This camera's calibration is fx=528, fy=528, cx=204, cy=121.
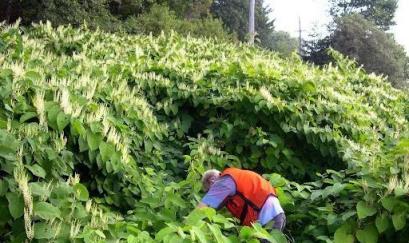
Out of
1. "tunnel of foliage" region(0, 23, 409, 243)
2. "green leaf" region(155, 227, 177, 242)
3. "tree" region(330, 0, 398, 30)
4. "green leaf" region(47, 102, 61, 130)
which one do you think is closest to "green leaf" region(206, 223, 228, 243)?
"tunnel of foliage" region(0, 23, 409, 243)

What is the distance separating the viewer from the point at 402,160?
3.41 m

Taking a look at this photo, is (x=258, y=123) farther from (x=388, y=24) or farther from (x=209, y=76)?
(x=388, y=24)

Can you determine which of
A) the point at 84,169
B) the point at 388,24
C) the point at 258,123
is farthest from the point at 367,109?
the point at 388,24

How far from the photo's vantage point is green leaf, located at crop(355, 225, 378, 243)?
3.13 metres

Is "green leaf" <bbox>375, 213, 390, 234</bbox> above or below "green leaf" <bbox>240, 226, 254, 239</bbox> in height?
above

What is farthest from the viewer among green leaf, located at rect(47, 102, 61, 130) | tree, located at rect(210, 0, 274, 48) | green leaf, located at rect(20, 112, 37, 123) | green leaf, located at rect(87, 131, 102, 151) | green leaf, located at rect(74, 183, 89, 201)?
tree, located at rect(210, 0, 274, 48)

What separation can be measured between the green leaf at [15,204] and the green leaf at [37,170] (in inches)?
8.2

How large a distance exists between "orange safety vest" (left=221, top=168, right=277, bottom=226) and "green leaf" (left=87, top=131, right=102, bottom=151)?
35.9 inches

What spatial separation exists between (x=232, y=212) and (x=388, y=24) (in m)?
45.1

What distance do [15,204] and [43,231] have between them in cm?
24

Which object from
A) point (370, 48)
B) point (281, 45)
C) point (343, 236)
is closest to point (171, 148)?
point (343, 236)

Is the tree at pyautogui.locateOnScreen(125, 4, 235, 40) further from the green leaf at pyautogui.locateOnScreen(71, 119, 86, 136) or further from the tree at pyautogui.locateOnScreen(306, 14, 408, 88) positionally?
the tree at pyautogui.locateOnScreen(306, 14, 408, 88)

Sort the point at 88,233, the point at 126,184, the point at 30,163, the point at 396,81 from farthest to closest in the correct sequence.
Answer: the point at 396,81
the point at 126,184
the point at 30,163
the point at 88,233

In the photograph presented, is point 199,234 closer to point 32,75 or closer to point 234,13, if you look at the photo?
point 32,75
